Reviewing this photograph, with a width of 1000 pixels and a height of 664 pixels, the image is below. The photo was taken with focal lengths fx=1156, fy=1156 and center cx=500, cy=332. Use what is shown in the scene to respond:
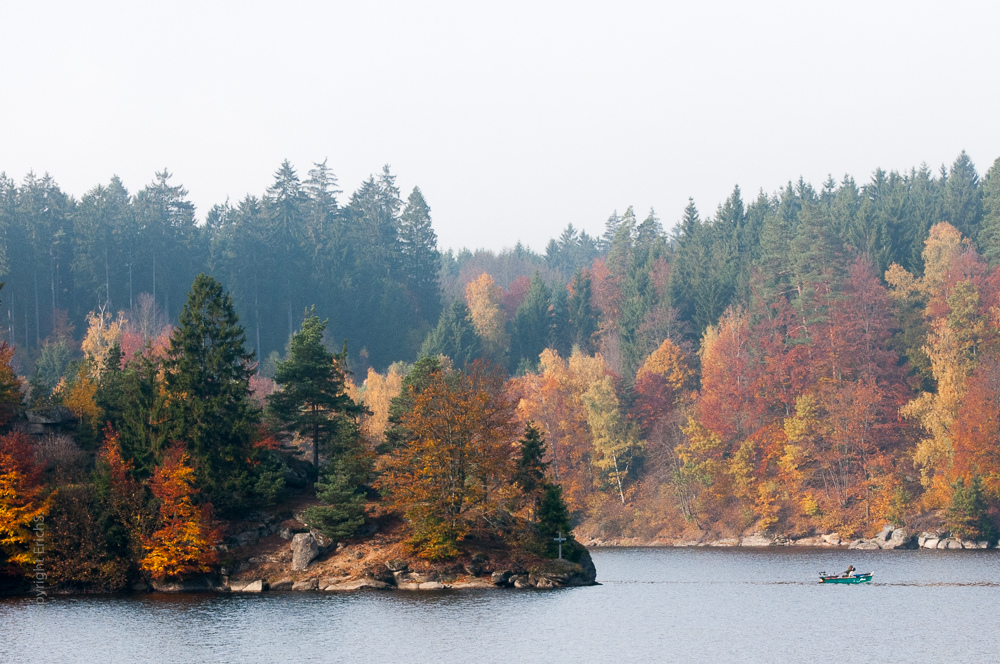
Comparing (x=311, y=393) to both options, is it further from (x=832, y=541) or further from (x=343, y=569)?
(x=832, y=541)

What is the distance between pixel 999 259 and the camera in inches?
5389

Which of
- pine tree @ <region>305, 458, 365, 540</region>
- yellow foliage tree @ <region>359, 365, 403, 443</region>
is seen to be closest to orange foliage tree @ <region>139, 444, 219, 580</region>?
pine tree @ <region>305, 458, 365, 540</region>

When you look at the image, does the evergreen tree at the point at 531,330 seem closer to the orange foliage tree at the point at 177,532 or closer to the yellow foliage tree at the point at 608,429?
the yellow foliage tree at the point at 608,429

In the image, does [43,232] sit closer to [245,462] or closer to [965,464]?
[245,462]

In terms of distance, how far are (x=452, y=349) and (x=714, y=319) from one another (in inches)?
1475

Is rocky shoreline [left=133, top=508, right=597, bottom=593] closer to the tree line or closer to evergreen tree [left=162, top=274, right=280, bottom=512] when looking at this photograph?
evergreen tree [left=162, top=274, right=280, bottom=512]

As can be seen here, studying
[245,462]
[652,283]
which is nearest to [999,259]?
[652,283]

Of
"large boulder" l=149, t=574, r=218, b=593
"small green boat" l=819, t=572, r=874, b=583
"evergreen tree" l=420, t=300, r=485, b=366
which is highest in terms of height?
"evergreen tree" l=420, t=300, r=485, b=366

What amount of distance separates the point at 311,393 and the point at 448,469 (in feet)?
47.0

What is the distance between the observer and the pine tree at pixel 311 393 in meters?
86.2

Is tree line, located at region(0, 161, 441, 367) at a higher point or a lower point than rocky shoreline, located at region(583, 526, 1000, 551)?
higher

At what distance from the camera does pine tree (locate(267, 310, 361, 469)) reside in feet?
283

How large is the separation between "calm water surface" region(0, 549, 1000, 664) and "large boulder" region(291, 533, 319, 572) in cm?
404

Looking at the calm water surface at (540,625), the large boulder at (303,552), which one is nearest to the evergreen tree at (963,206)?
the calm water surface at (540,625)
